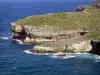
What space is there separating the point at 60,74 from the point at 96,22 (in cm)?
4778

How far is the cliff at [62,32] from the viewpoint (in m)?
100

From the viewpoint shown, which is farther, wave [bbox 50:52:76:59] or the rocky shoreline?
the rocky shoreline

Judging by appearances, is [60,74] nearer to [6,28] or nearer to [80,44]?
[80,44]

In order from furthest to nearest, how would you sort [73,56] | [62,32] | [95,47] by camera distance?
[62,32] < [95,47] < [73,56]

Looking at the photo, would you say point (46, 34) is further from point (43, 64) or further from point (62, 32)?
point (43, 64)

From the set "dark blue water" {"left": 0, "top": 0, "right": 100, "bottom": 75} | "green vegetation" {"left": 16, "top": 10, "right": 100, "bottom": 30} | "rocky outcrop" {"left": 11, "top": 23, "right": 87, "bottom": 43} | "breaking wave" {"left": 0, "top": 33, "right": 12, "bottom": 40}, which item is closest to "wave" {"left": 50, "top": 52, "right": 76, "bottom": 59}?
"dark blue water" {"left": 0, "top": 0, "right": 100, "bottom": 75}

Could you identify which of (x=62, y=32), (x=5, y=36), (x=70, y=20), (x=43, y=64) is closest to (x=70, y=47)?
(x=43, y=64)

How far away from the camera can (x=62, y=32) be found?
115 m

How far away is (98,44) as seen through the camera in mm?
100312

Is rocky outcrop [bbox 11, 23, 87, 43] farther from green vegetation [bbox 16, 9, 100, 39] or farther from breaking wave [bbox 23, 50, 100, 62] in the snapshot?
breaking wave [bbox 23, 50, 100, 62]

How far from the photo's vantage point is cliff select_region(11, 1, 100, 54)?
329 ft

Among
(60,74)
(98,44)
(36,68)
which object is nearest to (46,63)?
(36,68)

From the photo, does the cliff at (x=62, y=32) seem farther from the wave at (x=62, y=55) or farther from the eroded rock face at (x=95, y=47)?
the wave at (x=62, y=55)

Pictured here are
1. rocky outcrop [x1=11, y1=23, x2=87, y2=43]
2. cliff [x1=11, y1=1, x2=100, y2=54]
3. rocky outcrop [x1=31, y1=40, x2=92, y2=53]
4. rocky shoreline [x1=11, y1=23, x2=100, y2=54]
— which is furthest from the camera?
rocky outcrop [x1=11, y1=23, x2=87, y2=43]
